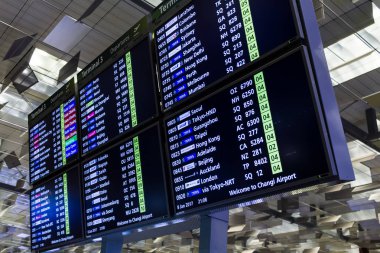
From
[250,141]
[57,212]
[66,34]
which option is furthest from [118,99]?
[66,34]

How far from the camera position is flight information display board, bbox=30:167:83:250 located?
4.23 m

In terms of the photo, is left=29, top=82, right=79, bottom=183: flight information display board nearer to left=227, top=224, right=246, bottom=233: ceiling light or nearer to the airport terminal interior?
the airport terminal interior

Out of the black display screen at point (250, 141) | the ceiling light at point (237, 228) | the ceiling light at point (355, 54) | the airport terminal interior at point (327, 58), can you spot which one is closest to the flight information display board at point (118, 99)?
the black display screen at point (250, 141)

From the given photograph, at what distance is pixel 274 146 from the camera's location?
8.19 ft

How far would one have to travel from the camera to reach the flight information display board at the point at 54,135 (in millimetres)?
4500

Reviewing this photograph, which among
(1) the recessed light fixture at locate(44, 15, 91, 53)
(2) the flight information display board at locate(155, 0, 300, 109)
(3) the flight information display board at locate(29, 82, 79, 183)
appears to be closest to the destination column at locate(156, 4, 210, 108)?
(2) the flight information display board at locate(155, 0, 300, 109)

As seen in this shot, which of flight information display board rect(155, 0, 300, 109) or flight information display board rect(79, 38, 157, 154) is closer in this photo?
flight information display board rect(155, 0, 300, 109)

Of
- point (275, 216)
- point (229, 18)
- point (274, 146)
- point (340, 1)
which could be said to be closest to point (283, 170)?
point (274, 146)

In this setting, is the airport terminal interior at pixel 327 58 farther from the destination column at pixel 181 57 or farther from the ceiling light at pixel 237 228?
the destination column at pixel 181 57

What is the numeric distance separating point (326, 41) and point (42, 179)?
5.66m

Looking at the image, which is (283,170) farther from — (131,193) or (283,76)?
(131,193)

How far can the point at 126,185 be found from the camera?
362cm

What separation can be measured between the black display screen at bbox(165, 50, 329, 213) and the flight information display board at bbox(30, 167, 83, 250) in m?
1.50

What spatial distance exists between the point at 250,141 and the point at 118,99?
1.62 m
